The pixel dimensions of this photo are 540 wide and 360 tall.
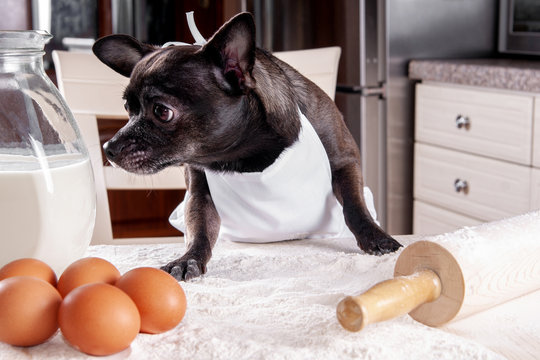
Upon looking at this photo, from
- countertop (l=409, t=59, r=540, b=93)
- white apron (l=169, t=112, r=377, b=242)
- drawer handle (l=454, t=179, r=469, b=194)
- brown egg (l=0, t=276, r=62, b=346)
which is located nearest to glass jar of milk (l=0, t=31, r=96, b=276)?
brown egg (l=0, t=276, r=62, b=346)

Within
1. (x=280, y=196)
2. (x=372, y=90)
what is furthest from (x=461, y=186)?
(x=280, y=196)

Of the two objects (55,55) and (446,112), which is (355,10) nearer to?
(446,112)

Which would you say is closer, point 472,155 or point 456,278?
point 456,278

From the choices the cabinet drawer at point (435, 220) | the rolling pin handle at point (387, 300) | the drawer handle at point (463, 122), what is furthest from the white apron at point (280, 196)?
the cabinet drawer at point (435, 220)

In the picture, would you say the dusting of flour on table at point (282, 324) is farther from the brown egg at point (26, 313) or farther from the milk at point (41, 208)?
the milk at point (41, 208)

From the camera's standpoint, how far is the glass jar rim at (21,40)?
0.76 m

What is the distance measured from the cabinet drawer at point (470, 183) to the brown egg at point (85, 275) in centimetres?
169

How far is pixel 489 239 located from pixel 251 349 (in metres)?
0.27

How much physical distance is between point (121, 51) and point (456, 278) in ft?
2.34

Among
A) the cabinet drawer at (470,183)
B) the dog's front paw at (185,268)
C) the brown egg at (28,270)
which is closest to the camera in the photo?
the brown egg at (28,270)

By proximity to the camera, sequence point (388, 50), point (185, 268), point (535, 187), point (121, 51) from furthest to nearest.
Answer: point (388, 50)
point (535, 187)
point (121, 51)
point (185, 268)

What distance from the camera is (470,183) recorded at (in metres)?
2.36

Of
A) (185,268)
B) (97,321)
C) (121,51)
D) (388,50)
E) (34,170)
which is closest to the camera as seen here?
(97,321)

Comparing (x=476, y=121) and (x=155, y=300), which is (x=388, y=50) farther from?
(x=155, y=300)
